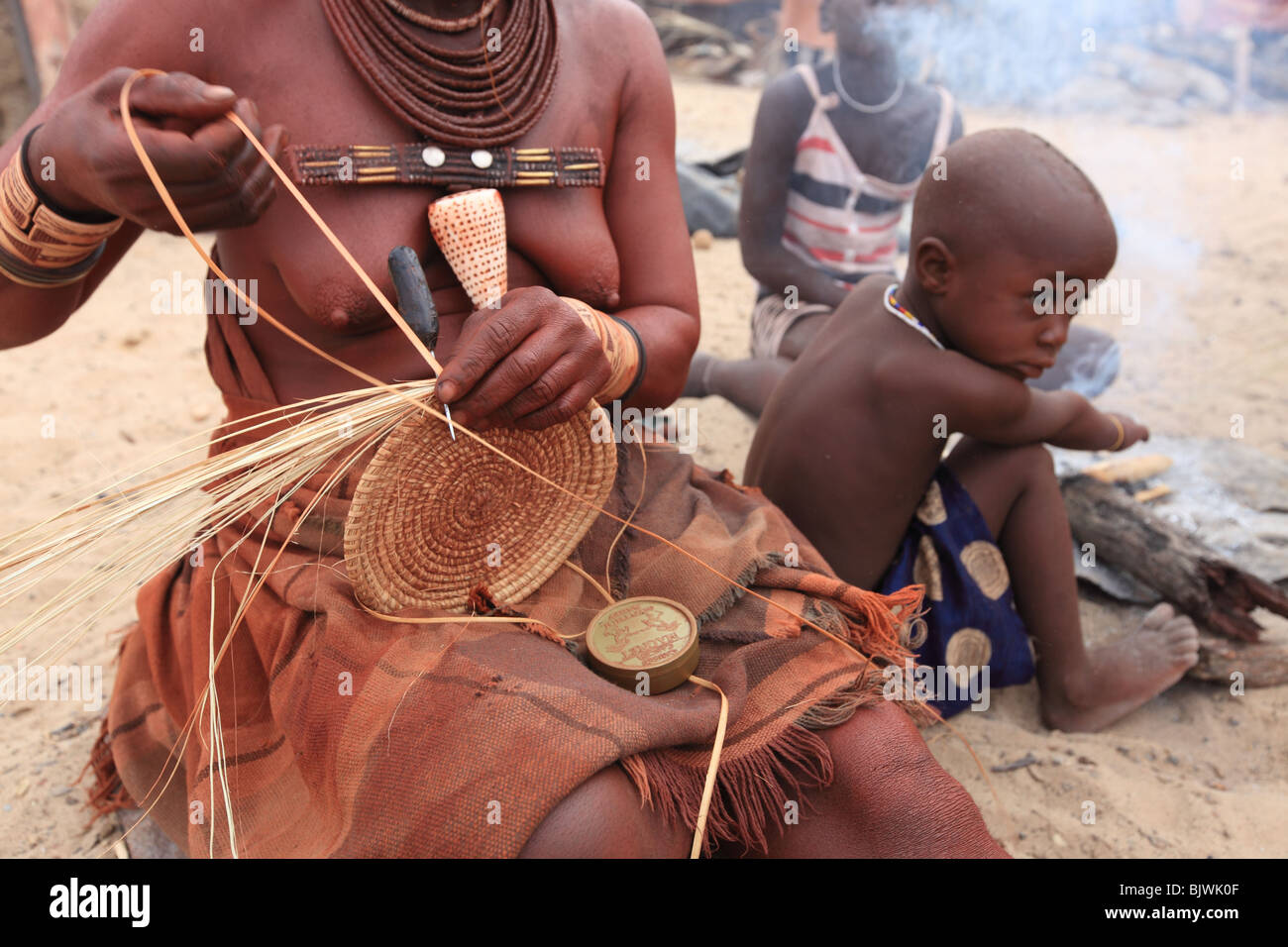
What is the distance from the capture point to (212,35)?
1569 mm

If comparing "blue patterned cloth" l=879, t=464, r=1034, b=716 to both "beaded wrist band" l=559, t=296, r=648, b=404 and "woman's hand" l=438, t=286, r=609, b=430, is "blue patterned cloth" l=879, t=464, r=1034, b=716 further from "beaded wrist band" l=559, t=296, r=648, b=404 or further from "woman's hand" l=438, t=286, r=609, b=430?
"woman's hand" l=438, t=286, r=609, b=430

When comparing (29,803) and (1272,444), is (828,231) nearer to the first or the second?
(1272,444)

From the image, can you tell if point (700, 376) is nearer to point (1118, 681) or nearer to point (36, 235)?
point (1118, 681)

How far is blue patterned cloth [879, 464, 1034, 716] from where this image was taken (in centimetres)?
219

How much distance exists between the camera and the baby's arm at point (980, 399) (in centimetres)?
206

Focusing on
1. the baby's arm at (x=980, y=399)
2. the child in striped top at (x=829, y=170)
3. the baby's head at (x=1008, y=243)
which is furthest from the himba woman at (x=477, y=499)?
the child in striped top at (x=829, y=170)

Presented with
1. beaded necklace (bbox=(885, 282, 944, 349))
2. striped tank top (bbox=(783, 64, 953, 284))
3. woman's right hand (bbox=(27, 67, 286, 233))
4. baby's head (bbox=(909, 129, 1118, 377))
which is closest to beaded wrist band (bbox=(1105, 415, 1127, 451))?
baby's head (bbox=(909, 129, 1118, 377))

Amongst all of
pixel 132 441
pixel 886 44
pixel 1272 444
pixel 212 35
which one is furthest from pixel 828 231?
pixel 132 441

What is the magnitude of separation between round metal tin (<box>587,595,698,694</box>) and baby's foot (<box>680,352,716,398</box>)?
2008 millimetres

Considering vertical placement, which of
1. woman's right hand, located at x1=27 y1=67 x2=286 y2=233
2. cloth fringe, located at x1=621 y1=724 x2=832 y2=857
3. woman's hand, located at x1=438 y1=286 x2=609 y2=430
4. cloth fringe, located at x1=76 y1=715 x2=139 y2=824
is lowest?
cloth fringe, located at x1=76 y1=715 x2=139 y2=824

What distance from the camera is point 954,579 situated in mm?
2201

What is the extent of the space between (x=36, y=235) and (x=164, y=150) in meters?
0.36
